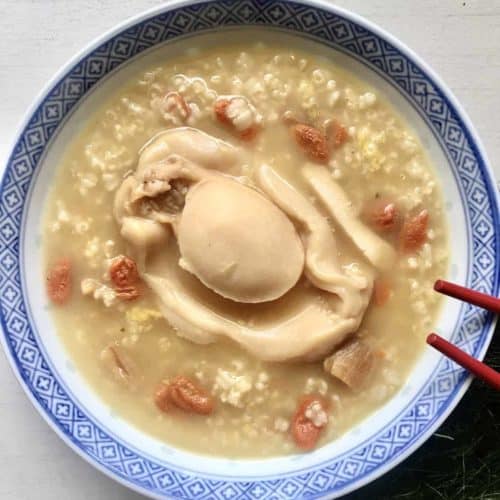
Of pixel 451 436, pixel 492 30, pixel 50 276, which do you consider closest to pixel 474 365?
pixel 451 436

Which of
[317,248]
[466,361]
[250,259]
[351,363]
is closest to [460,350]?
[466,361]

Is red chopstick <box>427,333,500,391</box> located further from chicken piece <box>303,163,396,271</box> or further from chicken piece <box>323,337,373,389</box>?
chicken piece <box>303,163,396,271</box>

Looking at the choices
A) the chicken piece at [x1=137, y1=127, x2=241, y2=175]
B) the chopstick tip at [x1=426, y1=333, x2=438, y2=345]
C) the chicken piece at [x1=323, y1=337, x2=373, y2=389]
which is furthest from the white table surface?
the chicken piece at [x1=323, y1=337, x2=373, y2=389]

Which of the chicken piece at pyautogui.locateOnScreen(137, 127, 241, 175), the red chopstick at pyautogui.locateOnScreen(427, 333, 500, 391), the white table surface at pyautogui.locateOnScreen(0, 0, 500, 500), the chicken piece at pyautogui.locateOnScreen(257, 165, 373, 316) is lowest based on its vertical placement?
the red chopstick at pyautogui.locateOnScreen(427, 333, 500, 391)

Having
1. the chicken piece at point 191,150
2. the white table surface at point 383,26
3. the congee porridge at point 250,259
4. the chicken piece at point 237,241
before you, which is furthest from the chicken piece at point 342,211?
the white table surface at point 383,26

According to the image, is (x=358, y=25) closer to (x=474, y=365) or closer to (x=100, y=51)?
(x=100, y=51)

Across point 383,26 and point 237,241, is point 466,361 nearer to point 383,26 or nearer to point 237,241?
point 237,241
